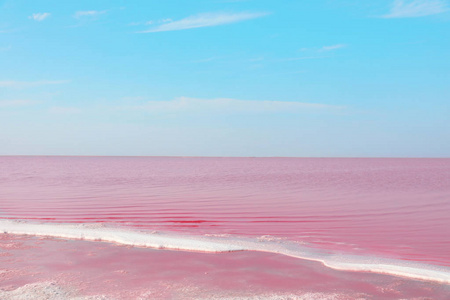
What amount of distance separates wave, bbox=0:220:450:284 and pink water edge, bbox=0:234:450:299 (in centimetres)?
23

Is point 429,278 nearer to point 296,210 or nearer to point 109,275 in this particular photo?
point 109,275

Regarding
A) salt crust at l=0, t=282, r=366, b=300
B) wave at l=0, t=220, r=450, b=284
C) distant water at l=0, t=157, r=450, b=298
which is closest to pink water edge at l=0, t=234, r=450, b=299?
salt crust at l=0, t=282, r=366, b=300

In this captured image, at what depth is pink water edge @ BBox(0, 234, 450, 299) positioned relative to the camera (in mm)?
5066

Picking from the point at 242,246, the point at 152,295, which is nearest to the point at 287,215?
the point at 242,246

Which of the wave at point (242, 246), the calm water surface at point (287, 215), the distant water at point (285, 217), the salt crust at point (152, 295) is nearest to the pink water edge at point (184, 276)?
the salt crust at point (152, 295)

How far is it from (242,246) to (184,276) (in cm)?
200

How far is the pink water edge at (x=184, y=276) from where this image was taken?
5066 millimetres

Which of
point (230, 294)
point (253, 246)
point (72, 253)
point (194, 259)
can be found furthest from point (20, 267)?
point (253, 246)

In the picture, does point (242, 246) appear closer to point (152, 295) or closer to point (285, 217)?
point (152, 295)

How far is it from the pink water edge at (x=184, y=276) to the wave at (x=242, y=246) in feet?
0.76

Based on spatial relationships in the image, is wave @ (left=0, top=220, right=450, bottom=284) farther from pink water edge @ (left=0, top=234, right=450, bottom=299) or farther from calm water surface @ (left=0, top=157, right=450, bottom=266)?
calm water surface @ (left=0, top=157, right=450, bottom=266)

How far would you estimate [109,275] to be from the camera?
5.75m

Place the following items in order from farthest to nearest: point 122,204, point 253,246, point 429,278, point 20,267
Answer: point 122,204, point 253,246, point 20,267, point 429,278

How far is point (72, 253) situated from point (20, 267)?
40.5 inches
